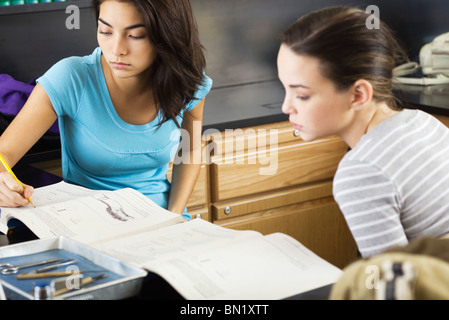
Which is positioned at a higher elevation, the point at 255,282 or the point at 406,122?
the point at 406,122

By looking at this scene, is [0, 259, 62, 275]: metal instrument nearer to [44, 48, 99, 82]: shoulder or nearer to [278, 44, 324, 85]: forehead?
[278, 44, 324, 85]: forehead

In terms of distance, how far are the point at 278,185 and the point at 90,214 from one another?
137 centimetres

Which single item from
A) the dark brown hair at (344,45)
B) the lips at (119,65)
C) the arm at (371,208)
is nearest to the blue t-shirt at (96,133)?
the lips at (119,65)

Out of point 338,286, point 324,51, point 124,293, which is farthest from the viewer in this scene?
point 324,51

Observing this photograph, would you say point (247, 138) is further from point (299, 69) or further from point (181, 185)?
point (299, 69)

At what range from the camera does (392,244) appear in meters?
1.00

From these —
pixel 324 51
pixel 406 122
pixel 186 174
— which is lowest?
pixel 186 174

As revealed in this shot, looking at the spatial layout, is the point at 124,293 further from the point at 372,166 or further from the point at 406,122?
the point at 406,122

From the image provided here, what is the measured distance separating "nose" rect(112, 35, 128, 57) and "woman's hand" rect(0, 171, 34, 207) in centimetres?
40

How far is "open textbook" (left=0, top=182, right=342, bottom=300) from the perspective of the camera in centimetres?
93

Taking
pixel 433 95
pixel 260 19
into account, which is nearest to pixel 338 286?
pixel 433 95

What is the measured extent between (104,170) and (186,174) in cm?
26

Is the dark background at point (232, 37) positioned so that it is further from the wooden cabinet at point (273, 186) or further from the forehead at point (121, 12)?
the forehead at point (121, 12)

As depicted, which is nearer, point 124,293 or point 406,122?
point 124,293
